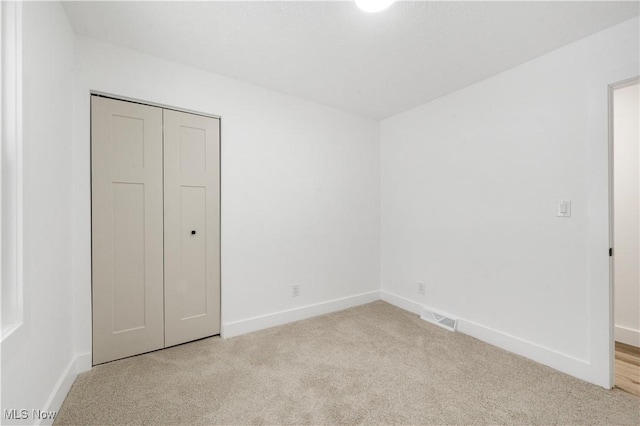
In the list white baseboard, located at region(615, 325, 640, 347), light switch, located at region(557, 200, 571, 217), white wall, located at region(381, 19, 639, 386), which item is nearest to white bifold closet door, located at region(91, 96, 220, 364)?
white wall, located at region(381, 19, 639, 386)

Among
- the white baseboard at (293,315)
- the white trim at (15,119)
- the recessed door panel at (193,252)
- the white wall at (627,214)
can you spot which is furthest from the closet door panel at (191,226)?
the white wall at (627,214)

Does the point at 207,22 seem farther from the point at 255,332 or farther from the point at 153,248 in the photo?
the point at 255,332

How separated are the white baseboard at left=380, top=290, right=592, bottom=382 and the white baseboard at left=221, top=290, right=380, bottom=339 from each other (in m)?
1.15

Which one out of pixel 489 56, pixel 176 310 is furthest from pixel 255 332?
pixel 489 56

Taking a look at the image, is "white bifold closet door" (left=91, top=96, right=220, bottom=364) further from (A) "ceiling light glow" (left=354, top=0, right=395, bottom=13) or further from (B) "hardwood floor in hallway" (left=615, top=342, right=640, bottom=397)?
(B) "hardwood floor in hallway" (left=615, top=342, right=640, bottom=397)

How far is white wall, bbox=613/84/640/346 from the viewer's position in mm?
2520

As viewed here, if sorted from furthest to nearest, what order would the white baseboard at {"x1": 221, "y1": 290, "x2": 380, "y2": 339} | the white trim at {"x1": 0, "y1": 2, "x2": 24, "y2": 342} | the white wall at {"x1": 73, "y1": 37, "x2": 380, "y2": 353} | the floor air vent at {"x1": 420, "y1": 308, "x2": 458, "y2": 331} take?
the floor air vent at {"x1": 420, "y1": 308, "x2": 458, "y2": 331}
the white baseboard at {"x1": 221, "y1": 290, "x2": 380, "y2": 339}
the white wall at {"x1": 73, "y1": 37, "x2": 380, "y2": 353}
the white trim at {"x1": 0, "y1": 2, "x2": 24, "y2": 342}

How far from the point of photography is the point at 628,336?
8.27ft

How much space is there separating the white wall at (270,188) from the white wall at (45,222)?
136mm

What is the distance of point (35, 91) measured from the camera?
4.42ft

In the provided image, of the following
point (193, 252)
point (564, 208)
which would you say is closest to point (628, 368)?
point (564, 208)

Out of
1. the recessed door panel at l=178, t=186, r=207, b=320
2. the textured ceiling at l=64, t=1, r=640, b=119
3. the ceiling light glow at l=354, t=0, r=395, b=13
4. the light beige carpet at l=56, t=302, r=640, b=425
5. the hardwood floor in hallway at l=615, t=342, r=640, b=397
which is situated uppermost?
the textured ceiling at l=64, t=1, r=640, b=119

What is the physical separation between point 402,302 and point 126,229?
297 centimetres

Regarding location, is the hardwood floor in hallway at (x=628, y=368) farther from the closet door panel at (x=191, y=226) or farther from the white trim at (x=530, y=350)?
the closet door panel at (x=191, y=226)
